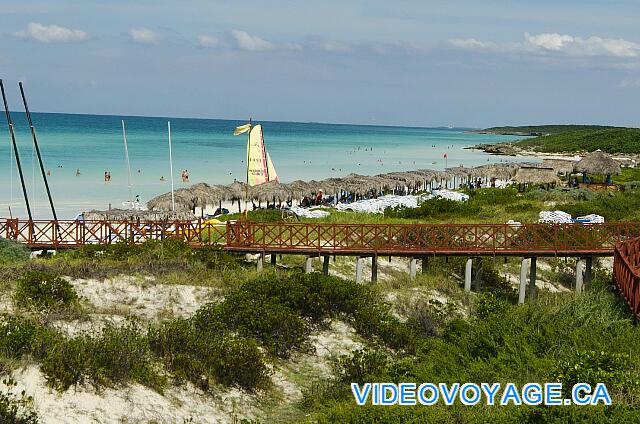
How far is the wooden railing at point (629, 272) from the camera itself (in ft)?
50.0

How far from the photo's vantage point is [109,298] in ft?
54.1

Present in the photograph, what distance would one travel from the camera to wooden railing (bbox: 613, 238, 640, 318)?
15227 millimetres

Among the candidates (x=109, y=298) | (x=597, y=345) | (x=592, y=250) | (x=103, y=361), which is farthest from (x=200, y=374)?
(x=592, y=250)

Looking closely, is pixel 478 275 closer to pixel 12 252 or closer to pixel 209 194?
pixel 12 252

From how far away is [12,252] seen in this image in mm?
19797

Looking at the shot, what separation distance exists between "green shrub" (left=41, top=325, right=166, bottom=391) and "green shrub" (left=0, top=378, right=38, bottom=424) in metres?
0.55

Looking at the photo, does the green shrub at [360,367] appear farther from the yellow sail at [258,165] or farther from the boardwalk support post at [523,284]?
the yellow sail at [258,165]

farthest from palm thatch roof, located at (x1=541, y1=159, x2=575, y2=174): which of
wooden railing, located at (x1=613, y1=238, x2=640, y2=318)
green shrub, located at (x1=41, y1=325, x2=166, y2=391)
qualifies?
green shrub, located at (x1=41, y1=325, x2=166, y2=391)

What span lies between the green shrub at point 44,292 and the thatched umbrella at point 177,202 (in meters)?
15.4

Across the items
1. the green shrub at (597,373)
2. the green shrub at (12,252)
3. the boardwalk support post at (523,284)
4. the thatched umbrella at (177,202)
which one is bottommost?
the boardwalk support post at (523,284)

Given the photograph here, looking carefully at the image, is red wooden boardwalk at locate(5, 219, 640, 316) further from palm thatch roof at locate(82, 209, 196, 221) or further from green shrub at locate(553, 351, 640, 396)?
green shrub at locate(553, 351, 640, 396)

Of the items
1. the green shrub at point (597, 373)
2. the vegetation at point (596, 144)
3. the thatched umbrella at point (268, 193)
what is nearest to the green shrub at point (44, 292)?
the green shrub at point (597, 373)

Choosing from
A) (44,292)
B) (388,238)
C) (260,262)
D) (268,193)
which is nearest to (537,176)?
(268,193)

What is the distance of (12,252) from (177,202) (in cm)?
1254
